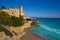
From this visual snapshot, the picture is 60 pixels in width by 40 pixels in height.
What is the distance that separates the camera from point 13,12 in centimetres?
5350

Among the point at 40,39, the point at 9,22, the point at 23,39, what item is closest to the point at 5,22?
the point at 9,22

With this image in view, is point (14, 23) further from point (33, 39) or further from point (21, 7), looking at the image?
point (21, 7)

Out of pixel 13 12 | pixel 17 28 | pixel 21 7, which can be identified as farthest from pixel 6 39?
pixel 21 7

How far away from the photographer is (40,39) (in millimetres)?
27453

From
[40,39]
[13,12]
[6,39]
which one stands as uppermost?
[13,12]

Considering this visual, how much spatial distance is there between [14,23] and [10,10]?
2055 cm

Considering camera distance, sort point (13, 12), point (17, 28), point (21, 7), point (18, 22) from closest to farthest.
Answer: point (17, 28) → point (18, 22) → point (13, 12) → point (21, 7)

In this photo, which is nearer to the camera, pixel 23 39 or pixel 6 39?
pixel 6 39

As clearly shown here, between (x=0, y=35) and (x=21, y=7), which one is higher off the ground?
(x=21, y=7)

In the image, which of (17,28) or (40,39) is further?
(17,28)

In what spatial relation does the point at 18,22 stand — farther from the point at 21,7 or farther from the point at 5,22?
the point at 21,7

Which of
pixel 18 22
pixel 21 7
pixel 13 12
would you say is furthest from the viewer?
pixel 21 7

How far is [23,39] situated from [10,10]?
3088cm

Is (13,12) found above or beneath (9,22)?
above
